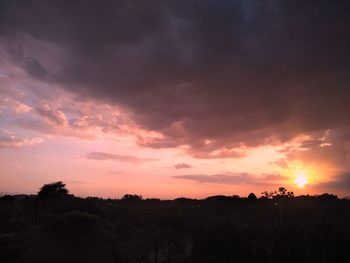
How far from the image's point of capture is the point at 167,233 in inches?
2415

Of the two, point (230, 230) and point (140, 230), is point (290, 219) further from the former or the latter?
point (140, 230)

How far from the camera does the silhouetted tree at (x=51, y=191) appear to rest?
77.2m

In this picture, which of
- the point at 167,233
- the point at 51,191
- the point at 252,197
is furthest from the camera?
the point at 252,197

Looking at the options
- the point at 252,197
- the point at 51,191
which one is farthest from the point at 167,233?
the point at 252,197

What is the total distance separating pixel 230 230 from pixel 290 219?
24.0 metres

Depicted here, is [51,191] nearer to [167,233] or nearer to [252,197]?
[167,233]

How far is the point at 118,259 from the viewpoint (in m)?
46.8

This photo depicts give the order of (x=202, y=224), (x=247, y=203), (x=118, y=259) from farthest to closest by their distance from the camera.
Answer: (x=247, y=203) → (x=202, y=224) → (x=118, y=259)

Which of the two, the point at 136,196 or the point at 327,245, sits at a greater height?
the point at 136,196

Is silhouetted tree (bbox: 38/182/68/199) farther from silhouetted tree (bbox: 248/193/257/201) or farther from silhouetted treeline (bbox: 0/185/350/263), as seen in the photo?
silhouetted tree (bbox: 248/193/257/201)

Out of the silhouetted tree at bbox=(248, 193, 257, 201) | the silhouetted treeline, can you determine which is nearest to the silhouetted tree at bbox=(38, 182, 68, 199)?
the silhouetted treeline

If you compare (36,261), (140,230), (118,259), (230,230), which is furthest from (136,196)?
(36,261)

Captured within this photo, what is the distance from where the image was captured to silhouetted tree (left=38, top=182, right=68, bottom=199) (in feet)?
253

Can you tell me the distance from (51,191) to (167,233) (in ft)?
105
